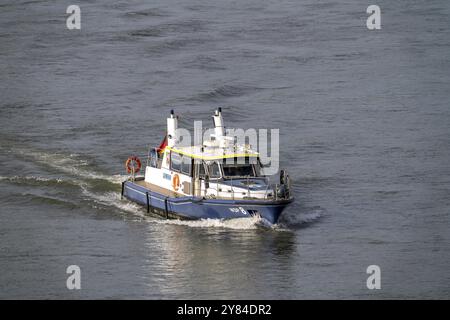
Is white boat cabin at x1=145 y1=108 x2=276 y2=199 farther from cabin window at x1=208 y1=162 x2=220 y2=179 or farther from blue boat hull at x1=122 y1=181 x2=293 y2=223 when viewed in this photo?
blue boat hull at x1=122 y1=181 x2=293 y2=223

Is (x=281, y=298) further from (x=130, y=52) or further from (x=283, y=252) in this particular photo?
(x=130, y=52)

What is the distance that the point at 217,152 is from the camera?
133 ft

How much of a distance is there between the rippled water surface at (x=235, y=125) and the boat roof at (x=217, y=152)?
Result: 2.49 meters

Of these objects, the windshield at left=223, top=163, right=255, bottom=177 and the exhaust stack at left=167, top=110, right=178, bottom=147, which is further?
the exhaust stack at left=167, top=110, right=178, bottom=147

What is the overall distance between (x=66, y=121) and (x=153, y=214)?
1558cm

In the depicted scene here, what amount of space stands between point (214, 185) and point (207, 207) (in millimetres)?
866

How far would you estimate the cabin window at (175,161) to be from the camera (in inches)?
1630

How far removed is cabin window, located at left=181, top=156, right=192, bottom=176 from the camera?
40750mm

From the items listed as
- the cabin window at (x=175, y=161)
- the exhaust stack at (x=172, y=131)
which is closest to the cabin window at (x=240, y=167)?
the cabin window at (x=175, y=161)

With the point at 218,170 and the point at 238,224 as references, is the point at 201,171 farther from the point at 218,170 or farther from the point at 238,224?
the point at 238,224

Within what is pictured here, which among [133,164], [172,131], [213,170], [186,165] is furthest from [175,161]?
[133,164]

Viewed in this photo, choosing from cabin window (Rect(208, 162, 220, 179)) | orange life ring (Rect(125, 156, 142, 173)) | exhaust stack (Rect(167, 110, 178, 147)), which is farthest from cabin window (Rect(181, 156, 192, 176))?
orange life ring (Rect(125, 156, 142, 173))

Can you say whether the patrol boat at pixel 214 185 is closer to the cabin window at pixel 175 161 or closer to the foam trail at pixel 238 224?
the cabin window at pixel 175 161

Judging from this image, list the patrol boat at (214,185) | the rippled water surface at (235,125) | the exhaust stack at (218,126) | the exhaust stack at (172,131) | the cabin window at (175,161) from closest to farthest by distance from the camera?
the rippled water surface at (235,125) < the patrol boat at (214,185) < the cabin window at (175,161) < the exhaust stack at (218,126) < the exhaust stack at (172,131)
